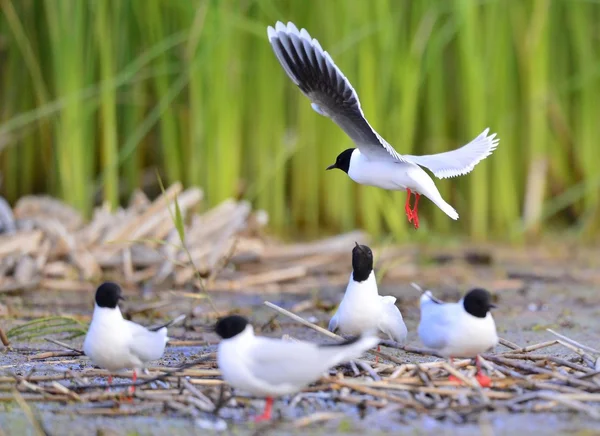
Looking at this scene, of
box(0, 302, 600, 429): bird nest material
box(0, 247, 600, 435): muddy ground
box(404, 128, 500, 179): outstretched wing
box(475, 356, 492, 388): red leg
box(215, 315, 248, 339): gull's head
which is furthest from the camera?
box(404, 128, 500, 179): outstretched wing

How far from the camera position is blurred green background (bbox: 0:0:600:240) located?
9.15 meters

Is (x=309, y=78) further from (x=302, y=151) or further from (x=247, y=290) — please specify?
(x=302, y=151)

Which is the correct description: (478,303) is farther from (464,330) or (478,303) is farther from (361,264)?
(361,264)

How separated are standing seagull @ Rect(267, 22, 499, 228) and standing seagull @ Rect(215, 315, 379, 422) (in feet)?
3.83

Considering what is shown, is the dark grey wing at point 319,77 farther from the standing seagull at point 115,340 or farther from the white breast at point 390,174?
the standing seagull at point 115,340

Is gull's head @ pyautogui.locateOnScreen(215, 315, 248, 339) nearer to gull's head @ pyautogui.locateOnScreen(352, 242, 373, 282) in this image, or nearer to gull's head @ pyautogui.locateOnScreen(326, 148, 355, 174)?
gull's head @ pyautogui.locateOnScreen(352, 242, 373, 282)

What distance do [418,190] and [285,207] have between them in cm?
560

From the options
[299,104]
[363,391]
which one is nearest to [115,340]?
[363,391]

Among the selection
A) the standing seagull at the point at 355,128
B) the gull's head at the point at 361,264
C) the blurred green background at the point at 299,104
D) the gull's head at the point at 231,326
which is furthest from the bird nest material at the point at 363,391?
the blurred green background at the point at 299,104

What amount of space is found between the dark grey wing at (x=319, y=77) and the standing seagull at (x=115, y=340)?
142cm

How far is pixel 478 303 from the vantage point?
474 centimetres

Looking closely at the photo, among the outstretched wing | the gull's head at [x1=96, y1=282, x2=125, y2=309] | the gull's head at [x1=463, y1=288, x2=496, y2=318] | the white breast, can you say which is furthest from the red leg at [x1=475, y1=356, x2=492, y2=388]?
the gull's head at [x1=96, y1=282, x2=125, y2=309]

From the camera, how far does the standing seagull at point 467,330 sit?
185 inches

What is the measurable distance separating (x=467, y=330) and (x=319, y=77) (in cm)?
149
